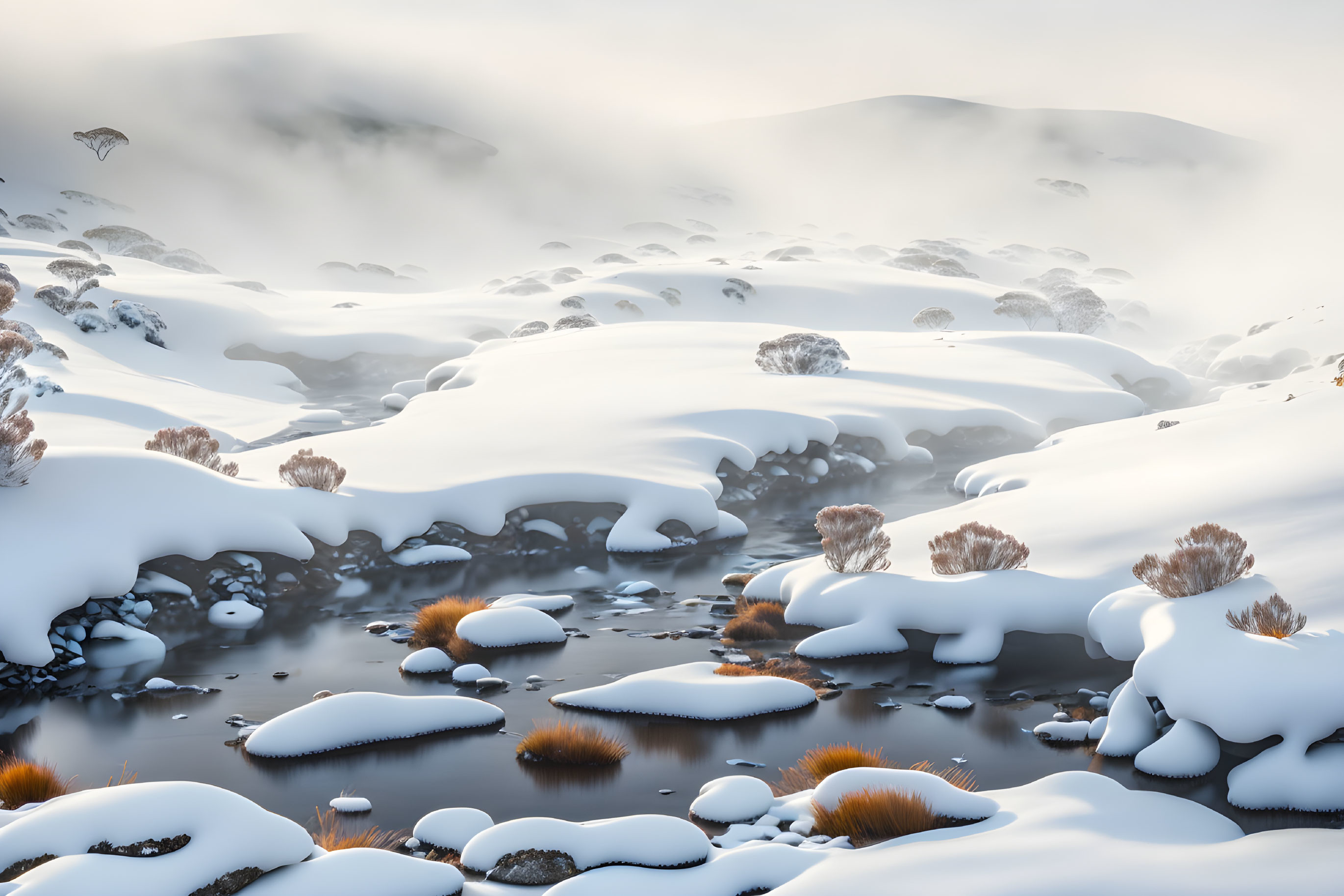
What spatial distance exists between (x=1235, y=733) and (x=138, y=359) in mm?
32034

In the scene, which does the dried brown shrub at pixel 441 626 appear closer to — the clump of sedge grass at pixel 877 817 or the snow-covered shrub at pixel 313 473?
the snow-covered shrub at pixel 313 473

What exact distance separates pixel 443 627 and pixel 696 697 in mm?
3789

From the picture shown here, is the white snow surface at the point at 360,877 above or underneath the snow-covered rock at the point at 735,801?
underneath

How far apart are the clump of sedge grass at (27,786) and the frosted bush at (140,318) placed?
29.0 m

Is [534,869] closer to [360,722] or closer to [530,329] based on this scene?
[360,722]

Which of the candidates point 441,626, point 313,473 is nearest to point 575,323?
point 313,473

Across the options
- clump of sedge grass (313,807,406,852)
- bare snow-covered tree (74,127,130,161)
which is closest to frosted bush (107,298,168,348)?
clump of sedge grass (313,807,406,852)

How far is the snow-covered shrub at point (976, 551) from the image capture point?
11375mm

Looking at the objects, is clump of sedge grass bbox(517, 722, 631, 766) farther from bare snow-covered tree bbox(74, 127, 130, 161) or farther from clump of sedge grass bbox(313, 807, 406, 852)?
bare snow-covered tree bbox(74, 127, 130, 161)

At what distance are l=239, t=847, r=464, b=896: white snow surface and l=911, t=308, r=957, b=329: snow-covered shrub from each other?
45.7 m

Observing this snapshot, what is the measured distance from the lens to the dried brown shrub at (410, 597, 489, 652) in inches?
456

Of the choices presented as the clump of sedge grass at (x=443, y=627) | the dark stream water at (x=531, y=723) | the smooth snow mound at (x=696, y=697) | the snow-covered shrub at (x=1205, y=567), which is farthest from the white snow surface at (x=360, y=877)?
the snow-covered shrub at (x=1205, y=567)

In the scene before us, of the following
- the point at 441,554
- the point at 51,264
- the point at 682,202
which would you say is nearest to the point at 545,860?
the point at 441,554

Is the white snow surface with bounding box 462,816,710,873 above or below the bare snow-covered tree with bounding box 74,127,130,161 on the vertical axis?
below
